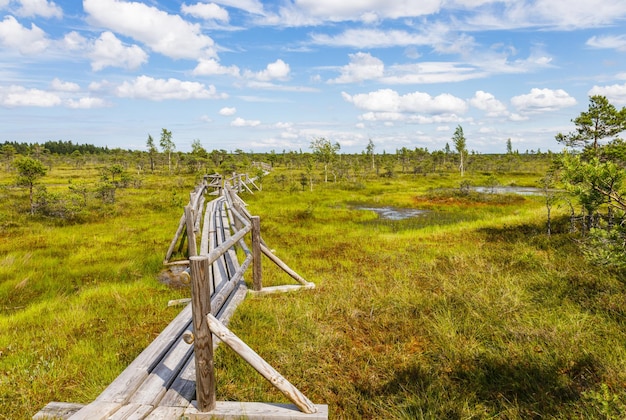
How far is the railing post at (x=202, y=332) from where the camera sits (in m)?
3.21

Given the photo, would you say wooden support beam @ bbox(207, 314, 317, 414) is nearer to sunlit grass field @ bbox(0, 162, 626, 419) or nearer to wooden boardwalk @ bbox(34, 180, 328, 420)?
wooden boardwalk @ bbox(34, 180, 328, 420)

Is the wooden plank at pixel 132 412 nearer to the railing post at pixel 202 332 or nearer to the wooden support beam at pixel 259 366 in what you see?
the railing post at pixel 202 332

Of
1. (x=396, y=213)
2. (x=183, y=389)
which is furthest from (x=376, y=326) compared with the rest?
(x=396, y=213)

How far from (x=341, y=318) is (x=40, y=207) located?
20.0 metres

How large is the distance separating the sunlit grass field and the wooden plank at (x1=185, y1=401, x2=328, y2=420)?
0.39 m

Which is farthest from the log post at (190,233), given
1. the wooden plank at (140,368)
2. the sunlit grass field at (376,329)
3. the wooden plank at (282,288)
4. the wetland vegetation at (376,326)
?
the wooden plank at (140,368)

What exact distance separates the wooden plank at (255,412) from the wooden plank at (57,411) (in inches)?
46.2

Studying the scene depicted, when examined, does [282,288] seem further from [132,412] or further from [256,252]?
[132,412]

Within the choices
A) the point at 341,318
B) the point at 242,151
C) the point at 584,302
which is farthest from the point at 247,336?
the point at 242,151

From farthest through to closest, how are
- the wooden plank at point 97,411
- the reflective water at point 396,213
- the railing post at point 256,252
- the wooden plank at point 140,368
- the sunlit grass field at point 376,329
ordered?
the reflective water at point 396,213 → the railing post at point 256,252 → the sunlit grass field at point 376,329 → the wooden plank at point 140,368 → the wooden plank at point 97,411

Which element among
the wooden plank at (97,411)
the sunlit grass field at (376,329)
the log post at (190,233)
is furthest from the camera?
the log post at (190,233)

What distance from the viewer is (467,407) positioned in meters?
3.55

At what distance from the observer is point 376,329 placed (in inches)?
222

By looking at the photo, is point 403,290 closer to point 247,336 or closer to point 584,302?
A: point 584,302
